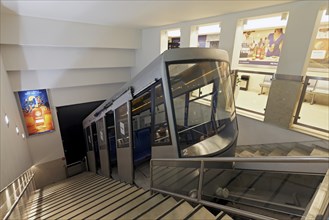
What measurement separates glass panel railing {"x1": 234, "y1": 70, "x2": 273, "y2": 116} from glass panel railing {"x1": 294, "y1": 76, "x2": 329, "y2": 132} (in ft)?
3.02

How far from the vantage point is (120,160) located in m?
3.96

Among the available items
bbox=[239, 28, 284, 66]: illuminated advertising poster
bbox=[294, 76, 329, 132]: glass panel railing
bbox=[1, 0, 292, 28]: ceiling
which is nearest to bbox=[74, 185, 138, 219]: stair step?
bbox=[294, 76, 329, 132]: glass panel railing

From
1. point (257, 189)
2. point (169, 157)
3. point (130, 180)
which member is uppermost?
point (169, 157)

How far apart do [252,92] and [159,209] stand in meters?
5.39

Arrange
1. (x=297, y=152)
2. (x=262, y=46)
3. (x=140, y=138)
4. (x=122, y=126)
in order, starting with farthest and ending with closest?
(x=262, y=46) → (x=140, y=138) → (x=122, y=126) → (x=297, y=152)

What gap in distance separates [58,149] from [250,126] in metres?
6.95

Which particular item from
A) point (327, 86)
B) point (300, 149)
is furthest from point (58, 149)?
point (327, 86)

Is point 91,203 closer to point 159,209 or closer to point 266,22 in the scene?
point 159,209

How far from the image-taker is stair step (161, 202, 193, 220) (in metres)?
1.97

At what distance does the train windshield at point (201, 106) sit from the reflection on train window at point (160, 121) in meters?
0.18

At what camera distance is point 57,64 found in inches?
225

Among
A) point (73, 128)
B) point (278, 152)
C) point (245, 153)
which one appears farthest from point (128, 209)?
point (73, 128)

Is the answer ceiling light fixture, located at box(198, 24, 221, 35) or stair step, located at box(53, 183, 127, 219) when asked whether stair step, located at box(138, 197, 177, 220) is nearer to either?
stair step, located at box(53, 183, 127, 219)

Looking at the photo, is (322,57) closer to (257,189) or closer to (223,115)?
(223,115)
